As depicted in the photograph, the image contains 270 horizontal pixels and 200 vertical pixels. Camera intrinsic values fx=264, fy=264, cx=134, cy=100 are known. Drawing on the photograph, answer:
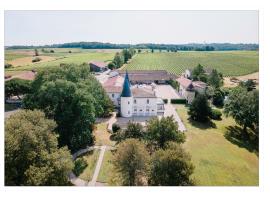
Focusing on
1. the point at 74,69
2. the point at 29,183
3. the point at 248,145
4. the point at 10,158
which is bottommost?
the point at 248,145

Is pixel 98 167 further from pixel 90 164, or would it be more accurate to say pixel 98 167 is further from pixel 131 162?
pixel 131 162

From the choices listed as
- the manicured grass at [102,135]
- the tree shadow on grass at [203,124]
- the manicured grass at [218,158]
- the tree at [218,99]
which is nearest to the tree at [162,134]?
the manicured grass at [218,158]

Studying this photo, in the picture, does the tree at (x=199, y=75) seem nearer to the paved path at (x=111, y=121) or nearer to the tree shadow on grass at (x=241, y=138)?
the tree shadow on grass at (x=241, y=138)

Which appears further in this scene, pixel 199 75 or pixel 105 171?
pixel 199 75

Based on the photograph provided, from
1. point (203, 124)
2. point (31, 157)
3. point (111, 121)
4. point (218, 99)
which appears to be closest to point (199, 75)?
point (218, 99)

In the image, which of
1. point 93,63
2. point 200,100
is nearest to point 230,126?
point 200,100

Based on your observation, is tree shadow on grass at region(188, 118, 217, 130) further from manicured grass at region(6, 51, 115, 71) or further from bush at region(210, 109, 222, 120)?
manicured grass at region(6, 51, 115, 71)

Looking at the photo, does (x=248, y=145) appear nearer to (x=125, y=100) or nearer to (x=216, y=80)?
(x=125, y=100)
